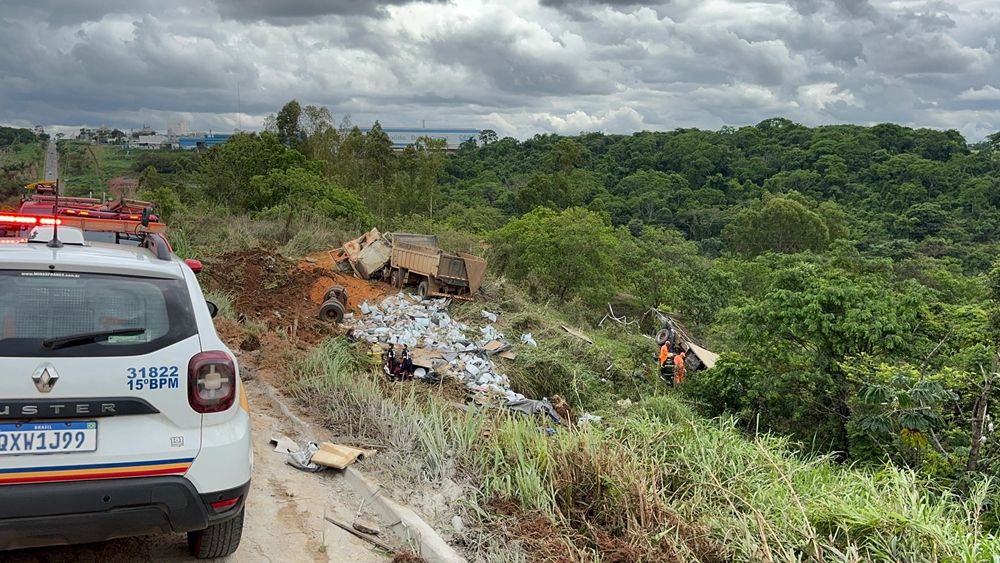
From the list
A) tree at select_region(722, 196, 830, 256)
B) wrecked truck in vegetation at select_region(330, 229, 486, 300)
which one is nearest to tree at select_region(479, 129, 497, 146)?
tree at select_region(722, 196, 830, 256)

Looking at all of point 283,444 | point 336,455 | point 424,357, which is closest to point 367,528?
point 336,455

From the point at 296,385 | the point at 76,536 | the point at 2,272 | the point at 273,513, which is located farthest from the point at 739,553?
the point at 296,385

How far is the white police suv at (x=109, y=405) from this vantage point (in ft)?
8.63

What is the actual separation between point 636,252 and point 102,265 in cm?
3608

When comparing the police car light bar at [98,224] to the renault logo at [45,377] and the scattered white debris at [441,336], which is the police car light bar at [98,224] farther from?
the scattered white debris at [441,336]

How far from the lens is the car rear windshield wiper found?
8.91 feet

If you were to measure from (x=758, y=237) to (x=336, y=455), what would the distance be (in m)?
52.5

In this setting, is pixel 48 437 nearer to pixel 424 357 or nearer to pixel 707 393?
pixel 424 357

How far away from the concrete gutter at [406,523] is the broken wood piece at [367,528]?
9 cm

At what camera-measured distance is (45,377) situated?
2.66m

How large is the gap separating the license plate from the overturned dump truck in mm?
10917

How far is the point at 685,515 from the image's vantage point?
13.3 ft

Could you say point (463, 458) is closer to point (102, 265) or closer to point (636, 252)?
point (102, 265)

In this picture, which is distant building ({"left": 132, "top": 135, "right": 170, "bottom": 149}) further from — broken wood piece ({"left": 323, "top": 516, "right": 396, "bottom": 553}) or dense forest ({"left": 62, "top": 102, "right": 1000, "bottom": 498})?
broken wood piece ({"left": 323, "top": 516, "right": 396, "bottom": 553})
